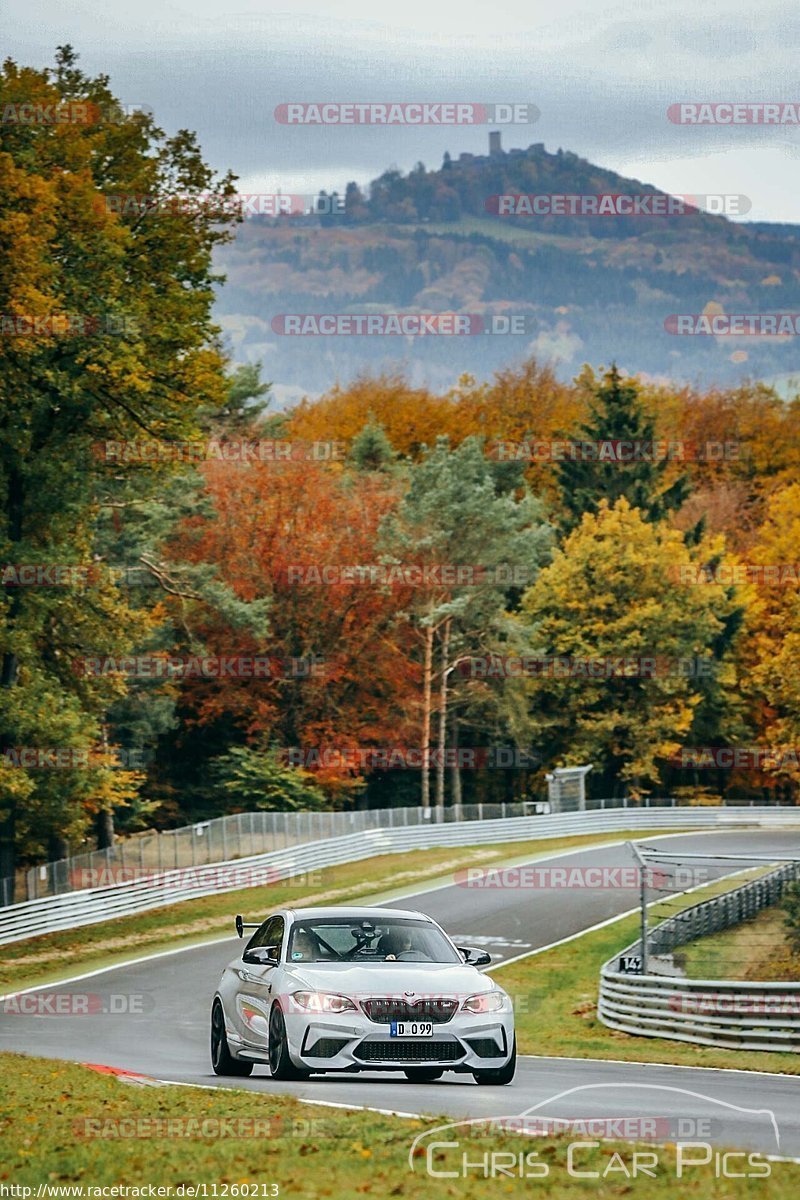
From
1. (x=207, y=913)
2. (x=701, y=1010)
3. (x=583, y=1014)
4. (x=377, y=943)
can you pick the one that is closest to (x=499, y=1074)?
(x=377, y=943)

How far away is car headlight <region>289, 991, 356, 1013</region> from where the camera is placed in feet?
45.6

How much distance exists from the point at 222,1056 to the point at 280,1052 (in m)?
1.95

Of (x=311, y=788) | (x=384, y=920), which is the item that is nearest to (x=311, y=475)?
(x=311, y=788)

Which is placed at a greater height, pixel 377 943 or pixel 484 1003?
pixel 377 943

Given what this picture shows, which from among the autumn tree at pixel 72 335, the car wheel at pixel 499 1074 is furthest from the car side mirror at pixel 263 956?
the autumn tree at pixel 72 335

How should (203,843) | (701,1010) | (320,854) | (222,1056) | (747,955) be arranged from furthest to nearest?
1. (320,854)
2. (203,843)
3. (747,955)
4. (701,1010)
5. (222,1056)

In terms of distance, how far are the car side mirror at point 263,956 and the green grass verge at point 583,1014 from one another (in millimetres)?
6405

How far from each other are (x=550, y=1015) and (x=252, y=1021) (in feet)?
49.6

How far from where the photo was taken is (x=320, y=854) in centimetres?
5356

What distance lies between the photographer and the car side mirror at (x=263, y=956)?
1495 cm

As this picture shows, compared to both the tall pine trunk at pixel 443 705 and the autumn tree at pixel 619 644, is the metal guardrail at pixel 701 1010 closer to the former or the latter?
the tall pine trunk at pixel 443 705

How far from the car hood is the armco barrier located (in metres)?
25.6

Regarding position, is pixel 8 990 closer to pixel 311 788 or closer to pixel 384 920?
pixel 384 920

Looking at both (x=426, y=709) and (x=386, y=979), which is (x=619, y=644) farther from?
(x=386, y=979)
